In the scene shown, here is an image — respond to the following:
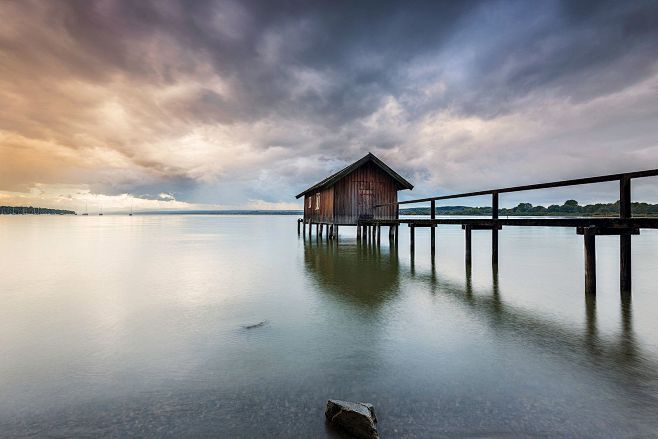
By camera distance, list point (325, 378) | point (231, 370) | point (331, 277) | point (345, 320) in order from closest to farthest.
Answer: point (325, 378)
point (231, 370)
point (345, 320)
point (331, 277)

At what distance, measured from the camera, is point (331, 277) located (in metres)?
12.2

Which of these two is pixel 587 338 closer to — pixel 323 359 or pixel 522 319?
pixel 522 319

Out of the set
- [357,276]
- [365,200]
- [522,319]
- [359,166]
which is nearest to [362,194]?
[365,200]

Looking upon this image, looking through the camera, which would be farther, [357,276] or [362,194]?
[362,194]

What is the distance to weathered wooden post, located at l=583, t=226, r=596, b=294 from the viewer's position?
7.58 meters

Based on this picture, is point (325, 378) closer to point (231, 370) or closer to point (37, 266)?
point (231, 370)

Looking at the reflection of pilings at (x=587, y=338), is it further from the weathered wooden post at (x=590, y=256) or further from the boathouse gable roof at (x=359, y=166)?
the boathouse gable roof at (x=359, y=166)

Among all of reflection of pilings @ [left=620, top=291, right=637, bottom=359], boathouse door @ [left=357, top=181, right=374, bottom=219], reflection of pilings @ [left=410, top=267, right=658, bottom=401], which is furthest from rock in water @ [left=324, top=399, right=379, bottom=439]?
boathouse door @ [left=357, top=181, right=374, bottom=219]

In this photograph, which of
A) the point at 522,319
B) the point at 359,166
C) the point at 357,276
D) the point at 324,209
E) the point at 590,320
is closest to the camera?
the point at 590,320

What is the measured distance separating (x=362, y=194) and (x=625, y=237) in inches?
686

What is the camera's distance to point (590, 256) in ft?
25.7

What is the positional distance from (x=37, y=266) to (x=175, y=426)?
1644cm

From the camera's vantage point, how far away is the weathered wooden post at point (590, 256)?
7.58m

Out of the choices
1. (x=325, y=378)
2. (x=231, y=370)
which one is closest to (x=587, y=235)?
(x=325, y=378)
